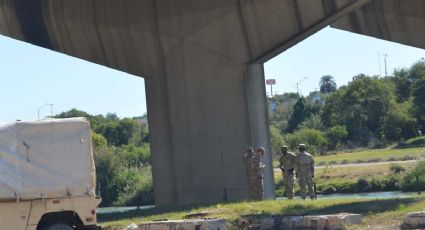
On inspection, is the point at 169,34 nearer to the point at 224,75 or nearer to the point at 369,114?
the point at 224,75

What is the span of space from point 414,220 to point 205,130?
16.1 metres

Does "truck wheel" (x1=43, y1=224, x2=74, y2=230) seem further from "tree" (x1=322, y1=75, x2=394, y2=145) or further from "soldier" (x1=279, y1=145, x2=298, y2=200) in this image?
"tree" (x1=322, y1=75, x2=394, y2=145)

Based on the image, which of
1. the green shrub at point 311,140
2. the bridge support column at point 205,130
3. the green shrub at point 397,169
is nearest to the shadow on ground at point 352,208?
the bridge support column at point 205,130

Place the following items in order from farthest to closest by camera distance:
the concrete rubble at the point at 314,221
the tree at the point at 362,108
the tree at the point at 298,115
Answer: the tree at the point at 298,115
the tree at the point at 362,108
the concrete rubble at the point at 314,221

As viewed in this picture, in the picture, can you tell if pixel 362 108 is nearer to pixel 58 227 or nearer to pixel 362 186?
pixel 362 186

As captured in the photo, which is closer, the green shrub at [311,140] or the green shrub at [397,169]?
the green shrub at [397,169]

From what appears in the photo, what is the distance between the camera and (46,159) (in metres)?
16.3

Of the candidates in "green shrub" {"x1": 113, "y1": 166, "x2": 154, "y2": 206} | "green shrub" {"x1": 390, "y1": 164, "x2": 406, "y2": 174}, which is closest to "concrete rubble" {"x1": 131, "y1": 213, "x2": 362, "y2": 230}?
"green shrub" {"x1": 390, "y1": 164, "x2": 406, "y2": 174}

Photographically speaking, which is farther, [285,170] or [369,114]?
[369,114]

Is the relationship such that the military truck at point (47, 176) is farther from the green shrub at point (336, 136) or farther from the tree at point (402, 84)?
the tree at point (402, 84)

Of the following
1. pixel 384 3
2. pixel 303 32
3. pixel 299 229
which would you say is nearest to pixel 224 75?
pixel 303 32

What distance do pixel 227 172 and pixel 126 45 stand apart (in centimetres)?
663

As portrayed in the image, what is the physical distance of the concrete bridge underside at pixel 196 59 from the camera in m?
30.4

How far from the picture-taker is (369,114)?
9750 cm
